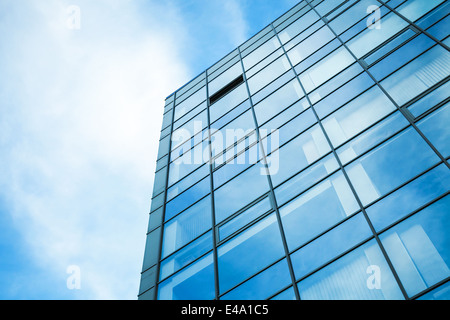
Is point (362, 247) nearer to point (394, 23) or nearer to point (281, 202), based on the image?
point (281, 202)

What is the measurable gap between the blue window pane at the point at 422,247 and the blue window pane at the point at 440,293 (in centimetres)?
13

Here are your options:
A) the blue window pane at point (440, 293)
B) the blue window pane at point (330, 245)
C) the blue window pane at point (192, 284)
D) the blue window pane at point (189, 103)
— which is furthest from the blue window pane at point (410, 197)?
the blue window pane at point (189, 103)

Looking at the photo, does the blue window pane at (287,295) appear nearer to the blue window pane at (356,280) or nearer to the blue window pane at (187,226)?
the blue window pane at (356,280)

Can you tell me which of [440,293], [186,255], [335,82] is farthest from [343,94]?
[440,293]

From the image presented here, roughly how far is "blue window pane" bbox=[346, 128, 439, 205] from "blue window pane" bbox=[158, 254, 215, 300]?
16.1 feet

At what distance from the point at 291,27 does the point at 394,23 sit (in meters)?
7.40

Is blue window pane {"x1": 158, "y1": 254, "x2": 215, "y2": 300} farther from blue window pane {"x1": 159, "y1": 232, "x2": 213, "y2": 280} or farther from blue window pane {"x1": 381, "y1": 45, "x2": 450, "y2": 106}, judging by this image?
blue window pane {"x1": 381, "y1": 45, "x2": 450, "y2": 106}

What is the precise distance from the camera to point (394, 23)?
14.7 m

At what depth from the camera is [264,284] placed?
388 inches

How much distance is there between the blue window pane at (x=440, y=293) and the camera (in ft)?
22.8

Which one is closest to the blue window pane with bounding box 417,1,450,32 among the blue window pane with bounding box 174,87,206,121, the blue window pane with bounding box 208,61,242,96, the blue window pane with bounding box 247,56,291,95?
the blue window pane with bounding box 247,56,291,95

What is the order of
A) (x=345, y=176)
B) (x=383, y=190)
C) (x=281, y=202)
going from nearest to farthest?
(x=383, y=190) < (x=345, y=176) < (x=281, y=202)
